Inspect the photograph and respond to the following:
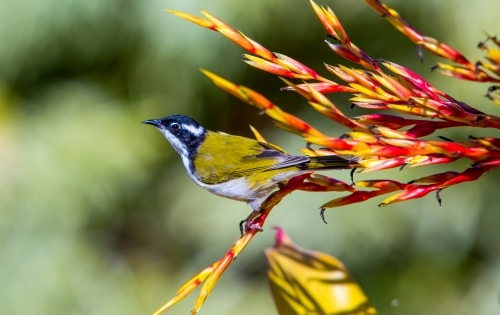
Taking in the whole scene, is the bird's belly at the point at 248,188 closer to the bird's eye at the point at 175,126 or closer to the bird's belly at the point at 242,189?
the bird's belly at the point at 242,189

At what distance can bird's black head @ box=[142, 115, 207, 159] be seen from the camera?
67.1 inches

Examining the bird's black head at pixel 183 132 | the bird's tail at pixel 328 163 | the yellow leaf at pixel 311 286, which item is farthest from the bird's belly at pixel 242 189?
the yellow leaf at pixel 311 286

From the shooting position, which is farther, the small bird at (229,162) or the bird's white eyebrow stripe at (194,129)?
the bird's white eyebrow stripe at (194,129)

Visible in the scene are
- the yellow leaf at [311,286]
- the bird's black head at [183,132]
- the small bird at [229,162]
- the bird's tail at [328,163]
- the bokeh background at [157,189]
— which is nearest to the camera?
the yellow leaf at [311,286]

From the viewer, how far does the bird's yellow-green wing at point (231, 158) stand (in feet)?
4.99

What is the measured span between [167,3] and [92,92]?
87 cm

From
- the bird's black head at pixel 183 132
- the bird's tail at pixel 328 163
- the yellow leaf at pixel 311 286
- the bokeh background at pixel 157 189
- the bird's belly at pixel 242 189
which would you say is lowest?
the bokeh background at pixel 157 189

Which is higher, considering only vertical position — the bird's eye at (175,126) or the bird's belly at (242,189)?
the bird's eye at (175,126)

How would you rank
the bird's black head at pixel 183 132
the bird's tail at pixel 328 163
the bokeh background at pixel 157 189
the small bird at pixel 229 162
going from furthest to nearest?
1. the bokeh background at pixel 157 189
2. the bird's black head at pixel 183 132
3. the small bird at pixel 229 162
4. the bird's tail at pixel 328 163

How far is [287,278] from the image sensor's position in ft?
2.54

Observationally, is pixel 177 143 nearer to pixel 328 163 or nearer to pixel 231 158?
pixel 231 158

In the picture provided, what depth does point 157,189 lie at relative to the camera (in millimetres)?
3941

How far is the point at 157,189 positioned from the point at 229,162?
7.84 ft

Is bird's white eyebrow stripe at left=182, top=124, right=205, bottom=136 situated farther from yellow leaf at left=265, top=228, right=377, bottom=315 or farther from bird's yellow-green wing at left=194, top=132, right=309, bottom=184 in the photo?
yellow leaf at left=265, top=228, right=377, bottom=315
